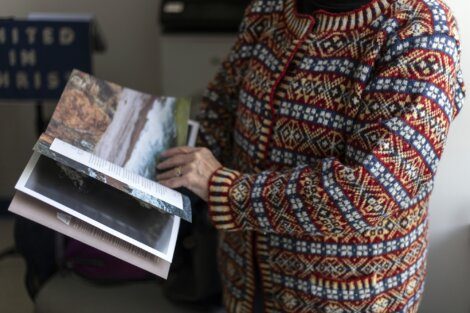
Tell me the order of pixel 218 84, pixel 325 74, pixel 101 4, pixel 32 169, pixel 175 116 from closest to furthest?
pixel 32 169
pixel 325 74
pixel 175 116
pixel 218 84
pixel 101 4

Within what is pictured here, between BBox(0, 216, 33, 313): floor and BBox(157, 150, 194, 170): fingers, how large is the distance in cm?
93

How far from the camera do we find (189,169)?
102 centimetres

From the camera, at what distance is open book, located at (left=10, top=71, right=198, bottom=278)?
0.84 m

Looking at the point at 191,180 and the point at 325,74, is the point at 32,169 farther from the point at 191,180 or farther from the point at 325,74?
the point at 325,74

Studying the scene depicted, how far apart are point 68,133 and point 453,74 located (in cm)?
59

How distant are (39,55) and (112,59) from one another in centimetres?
69

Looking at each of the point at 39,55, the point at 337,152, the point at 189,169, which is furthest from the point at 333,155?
the point at 39,55

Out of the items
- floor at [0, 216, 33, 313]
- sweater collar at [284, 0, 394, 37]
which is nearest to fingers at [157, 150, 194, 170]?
sweater collar at [284, 0, 394, 37]

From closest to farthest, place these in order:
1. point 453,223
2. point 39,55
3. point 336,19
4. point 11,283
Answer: point 336,19, point 453,223, point 39,55, point 11,283

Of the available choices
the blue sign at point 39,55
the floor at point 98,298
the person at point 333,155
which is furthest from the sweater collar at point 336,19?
the blue sign at point 39,55

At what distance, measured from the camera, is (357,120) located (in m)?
0.92

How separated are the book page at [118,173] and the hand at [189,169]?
3cm

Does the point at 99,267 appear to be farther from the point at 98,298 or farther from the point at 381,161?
the point at 381,161

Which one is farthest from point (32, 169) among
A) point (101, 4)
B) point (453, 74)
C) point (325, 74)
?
point (101, 4)
